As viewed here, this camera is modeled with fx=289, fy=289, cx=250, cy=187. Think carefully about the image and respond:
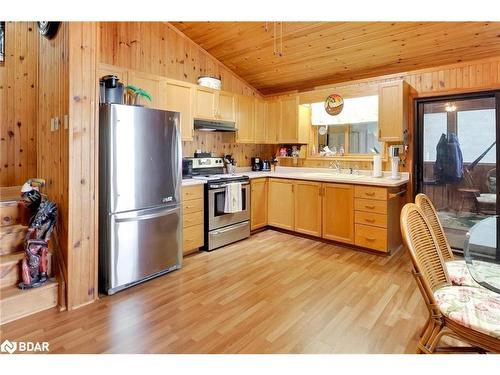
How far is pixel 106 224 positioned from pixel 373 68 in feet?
12.3

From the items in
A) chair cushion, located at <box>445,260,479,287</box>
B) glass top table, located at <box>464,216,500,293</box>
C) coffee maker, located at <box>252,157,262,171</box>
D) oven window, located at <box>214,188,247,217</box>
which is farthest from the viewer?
coffee maker, located at <box>252,157,262,171</box>

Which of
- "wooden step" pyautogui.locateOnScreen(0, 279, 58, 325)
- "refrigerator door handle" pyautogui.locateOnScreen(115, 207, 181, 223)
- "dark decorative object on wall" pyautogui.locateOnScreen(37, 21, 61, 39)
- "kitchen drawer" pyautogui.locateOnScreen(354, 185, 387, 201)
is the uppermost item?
"dark decorative object on wall" pyautogui.locateOnScreen(37, 21, 61, 39)

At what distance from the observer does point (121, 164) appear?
252 cm

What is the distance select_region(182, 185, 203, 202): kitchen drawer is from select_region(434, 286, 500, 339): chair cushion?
2538 mm

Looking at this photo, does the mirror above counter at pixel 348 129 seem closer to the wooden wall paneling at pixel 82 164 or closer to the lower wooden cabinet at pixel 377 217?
the lower wooden cabinet at pixel 377 217

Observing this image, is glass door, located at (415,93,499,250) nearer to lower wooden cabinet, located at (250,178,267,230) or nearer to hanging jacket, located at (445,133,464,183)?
hanging jacket, located at (445,133,464,183)

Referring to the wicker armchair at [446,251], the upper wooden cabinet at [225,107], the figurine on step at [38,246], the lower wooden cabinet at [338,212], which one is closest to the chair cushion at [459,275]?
the wicker armchair at [446,251]

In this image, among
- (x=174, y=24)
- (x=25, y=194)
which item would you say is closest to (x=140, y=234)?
(x=25, y=194)

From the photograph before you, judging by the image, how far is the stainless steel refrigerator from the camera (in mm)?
2488

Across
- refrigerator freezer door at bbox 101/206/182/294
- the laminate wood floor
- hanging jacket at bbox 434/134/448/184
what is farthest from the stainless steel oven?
hanging jacket at bbox 434/134/448/184

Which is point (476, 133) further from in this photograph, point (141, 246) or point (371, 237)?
point (141, 246)

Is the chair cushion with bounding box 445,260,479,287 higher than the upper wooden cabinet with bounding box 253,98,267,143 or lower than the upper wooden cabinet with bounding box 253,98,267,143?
lower
